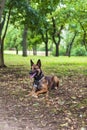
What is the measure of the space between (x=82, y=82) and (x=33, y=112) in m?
4.77

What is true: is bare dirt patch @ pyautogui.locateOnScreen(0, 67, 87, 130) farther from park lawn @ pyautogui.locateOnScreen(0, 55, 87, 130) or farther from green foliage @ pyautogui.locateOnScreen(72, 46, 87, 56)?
green foliage @ pyautogui.locateOnScreen(72, 46, 87, 56)

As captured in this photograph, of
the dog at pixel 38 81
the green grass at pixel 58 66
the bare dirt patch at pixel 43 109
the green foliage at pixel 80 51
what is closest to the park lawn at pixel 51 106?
the bare dirt patch at pixel 43 109

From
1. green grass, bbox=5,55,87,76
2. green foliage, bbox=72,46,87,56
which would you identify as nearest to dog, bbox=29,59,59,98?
green grass, bbox=5,55,87,76

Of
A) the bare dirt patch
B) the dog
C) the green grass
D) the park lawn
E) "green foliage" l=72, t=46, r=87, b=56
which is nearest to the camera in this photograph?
the bare dirt patch

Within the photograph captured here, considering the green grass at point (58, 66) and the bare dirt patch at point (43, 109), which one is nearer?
the bare dirt patch at point (43, 109)

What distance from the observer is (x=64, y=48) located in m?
57.5

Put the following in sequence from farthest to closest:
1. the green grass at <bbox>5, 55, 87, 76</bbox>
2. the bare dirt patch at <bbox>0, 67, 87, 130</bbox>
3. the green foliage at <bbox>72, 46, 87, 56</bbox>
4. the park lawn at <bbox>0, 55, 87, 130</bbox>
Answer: the green foliage at <bbox>72, 46, 87, 56</bbox> → the green grass at <bbox>5, 55, 87, 76</bbox> → the park lawn at <bbox>0, 55, 87, 130</bbox> → the bare dirt patch at <bbox>0, 67, 87, 130</bbox>

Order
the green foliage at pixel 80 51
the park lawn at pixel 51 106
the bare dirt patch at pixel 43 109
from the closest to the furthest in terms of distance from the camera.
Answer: the bare dirt patch at pixel 43 109
the park lawn at pixel 51 106
the green foliage at pixel 80 51

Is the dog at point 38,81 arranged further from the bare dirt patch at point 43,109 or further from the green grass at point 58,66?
the green grass at point 58,66

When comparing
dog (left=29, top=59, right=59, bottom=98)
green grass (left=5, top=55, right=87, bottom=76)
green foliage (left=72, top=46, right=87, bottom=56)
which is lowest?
green foliage (left=72, top=46, right=87, bottom=56)

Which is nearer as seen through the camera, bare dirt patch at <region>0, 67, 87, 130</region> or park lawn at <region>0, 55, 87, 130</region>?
bare dirt patch at <region>0, 67, 87, 130</region>

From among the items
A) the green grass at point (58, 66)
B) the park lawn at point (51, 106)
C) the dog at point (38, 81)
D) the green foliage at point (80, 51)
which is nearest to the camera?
the park lawn at point (51, 106)

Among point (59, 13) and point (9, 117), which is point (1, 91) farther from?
point (59, 13)

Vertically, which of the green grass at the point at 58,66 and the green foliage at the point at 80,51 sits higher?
the green grass at the point at 58,66
